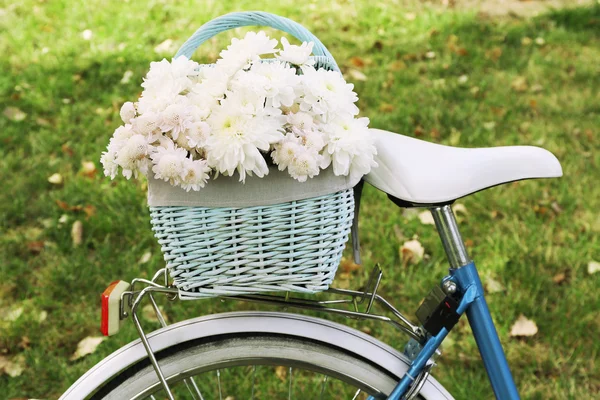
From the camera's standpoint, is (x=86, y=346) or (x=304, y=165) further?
(x=86, y=346)

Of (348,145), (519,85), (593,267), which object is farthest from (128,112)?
(519,85)

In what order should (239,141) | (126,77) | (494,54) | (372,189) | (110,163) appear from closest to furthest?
(239,141)
(110,163)
(372,189)
(126,77)
(494,54)

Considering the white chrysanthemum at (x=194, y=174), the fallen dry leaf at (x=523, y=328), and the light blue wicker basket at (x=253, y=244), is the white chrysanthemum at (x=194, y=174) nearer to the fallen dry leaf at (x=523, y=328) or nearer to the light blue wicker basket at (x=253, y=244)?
the light blue wicker basket at (x=253, y=244)

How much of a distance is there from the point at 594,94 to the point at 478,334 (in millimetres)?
3230

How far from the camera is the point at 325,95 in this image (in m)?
1.04

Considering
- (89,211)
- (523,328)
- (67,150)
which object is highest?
(67,150)

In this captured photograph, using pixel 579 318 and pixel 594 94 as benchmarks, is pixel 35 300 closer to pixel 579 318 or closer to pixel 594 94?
pixel 579 318

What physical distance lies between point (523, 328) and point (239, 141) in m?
1.78

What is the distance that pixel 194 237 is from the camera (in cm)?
105

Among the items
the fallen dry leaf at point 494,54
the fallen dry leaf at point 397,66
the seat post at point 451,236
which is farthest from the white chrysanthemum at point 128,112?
the fallen dry leaf at point 494,54

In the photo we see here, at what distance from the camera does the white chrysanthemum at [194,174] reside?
982 mm

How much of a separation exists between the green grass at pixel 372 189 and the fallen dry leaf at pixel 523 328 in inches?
0.9

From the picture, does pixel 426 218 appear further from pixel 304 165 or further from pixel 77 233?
pixel 304 165

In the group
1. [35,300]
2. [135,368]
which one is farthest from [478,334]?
[35,300]
